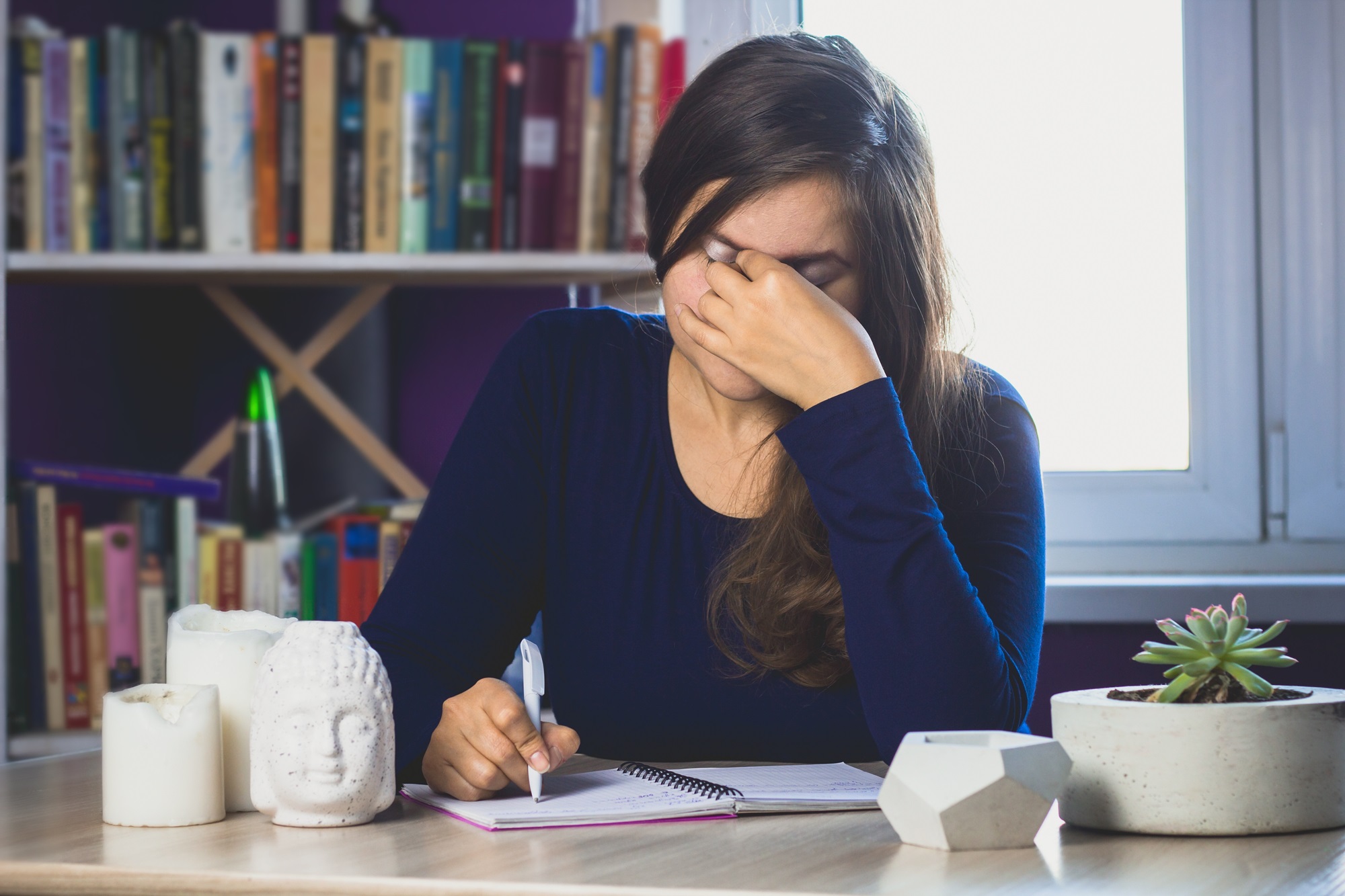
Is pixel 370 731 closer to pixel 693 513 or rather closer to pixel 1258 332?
pixel 693 513

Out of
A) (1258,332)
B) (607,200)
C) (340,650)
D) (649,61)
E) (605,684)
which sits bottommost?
(605,684)

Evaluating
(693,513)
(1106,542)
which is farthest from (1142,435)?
(693,513)

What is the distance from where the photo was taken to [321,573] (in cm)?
174

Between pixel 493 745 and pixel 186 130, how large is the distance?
47.9 inches

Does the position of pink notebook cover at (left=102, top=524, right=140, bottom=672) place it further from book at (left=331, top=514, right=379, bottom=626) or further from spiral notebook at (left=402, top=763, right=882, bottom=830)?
spiral notebook at (left=402, top=763, right=882, bottom=830)

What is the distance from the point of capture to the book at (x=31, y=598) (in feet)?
5.58

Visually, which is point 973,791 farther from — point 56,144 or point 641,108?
point 56,144

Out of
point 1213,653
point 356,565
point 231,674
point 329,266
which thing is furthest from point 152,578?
point 1213,653

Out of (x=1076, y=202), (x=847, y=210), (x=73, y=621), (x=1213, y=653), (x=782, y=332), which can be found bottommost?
(x=73, y=621)

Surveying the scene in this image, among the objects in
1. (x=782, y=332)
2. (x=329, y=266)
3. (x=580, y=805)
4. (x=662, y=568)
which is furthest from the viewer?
(x=329, y=266)

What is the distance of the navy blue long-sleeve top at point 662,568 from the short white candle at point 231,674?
0.13m

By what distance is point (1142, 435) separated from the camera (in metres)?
1.93

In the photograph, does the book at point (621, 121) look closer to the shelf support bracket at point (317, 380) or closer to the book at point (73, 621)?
the shelf support bracket at point (317, 380)

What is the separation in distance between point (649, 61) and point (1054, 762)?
1285mm
